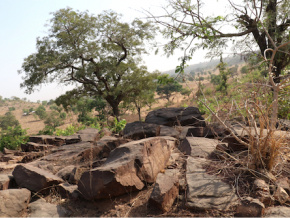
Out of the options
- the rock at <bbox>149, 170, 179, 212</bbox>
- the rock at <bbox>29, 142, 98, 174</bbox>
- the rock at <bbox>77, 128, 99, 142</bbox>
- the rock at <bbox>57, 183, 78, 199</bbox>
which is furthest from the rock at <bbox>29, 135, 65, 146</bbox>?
the rock at <bbox>149, 170, 179, 212</bbox>

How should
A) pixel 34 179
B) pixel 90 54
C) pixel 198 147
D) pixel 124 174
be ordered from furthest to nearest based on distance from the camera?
pixel 90 54 < pixel 198 147 < pixel 34 179 < pixel 124 174

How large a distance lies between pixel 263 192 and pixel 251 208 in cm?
37

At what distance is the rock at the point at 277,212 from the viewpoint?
2.51 m

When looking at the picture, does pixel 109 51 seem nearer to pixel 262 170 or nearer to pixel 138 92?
pixel 138 92

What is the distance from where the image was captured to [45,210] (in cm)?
324

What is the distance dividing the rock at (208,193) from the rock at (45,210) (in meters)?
1.74

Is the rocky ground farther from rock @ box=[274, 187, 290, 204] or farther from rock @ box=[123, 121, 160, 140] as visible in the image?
rock @ box=[123, 121, 160, 140]

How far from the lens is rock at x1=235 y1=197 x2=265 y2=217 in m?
2.51

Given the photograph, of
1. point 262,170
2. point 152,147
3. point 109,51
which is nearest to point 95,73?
point 109,51

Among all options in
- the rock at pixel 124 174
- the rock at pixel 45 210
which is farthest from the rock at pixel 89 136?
the rock at pixel 45 210

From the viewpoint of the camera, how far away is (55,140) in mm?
7324

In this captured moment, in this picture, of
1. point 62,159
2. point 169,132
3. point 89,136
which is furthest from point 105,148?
point 89,136

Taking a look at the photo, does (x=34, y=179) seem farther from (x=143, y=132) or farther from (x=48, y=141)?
(x=48, y=141)

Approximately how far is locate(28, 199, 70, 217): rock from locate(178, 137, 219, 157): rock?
91.3 inches
